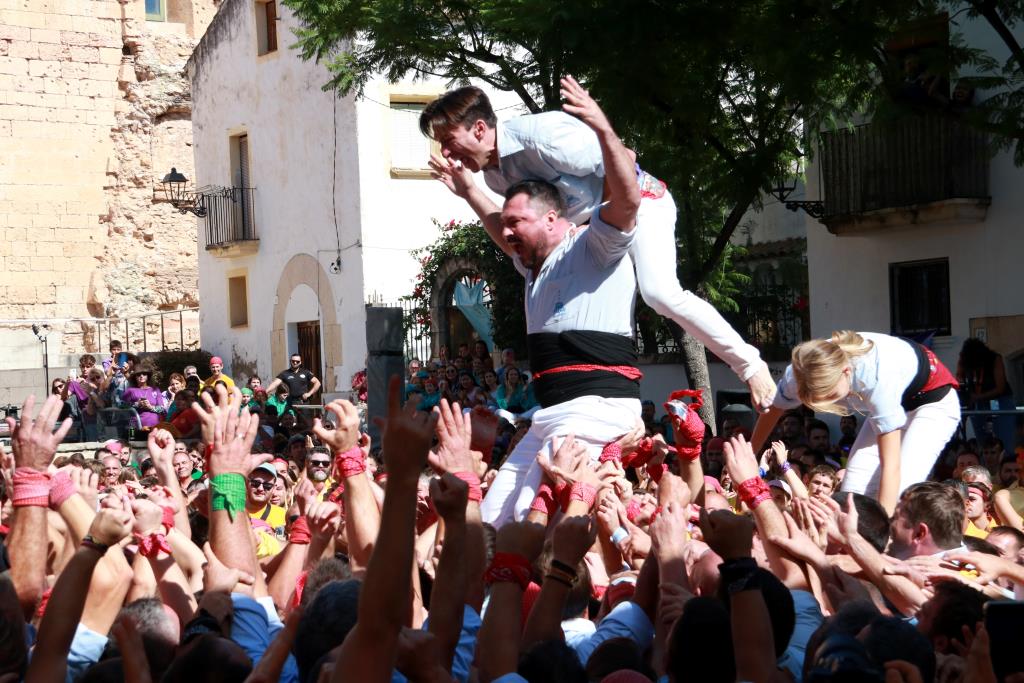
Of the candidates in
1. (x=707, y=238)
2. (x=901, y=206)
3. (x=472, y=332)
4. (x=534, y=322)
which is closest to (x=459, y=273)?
(x=472, y=332)

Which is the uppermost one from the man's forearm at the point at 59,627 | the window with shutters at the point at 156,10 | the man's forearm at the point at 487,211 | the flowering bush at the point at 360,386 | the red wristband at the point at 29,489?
the window with shutters at the point at 156,10

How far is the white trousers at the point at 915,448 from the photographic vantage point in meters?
6.34

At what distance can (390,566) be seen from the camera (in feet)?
9.14

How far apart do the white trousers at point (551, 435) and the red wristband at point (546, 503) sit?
0.12m

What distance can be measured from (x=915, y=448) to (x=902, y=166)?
10898mm

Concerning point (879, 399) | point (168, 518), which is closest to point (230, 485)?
point (168, 518)

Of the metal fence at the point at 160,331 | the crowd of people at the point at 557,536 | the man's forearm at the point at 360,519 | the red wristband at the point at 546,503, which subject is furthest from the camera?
the metal fence at the point at 160,331

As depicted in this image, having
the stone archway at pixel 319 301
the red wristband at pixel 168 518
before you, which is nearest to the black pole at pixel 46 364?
the stone archway at pixel 319 301

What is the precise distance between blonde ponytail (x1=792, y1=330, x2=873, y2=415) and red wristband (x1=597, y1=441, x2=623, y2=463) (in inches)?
37.2

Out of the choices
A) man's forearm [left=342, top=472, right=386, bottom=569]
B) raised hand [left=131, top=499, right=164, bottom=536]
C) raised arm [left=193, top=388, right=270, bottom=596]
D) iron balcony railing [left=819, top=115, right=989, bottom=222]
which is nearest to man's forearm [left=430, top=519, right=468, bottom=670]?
man's forearm [left=342, top=472, right=386, bottom=569]

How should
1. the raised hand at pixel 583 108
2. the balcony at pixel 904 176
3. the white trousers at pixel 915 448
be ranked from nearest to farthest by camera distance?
1. the raised hand at pixel 583 108
2. the white trousers at pixel 915 448
3. the balcony at pixel 904 176

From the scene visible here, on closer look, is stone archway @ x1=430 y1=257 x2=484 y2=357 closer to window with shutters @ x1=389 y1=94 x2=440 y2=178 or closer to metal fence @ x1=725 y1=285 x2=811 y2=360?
window with shutters @ x1=389 y1=94 x2=440 y2=178

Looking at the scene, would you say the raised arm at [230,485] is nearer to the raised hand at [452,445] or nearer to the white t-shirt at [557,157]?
the raised hand at [452,445]

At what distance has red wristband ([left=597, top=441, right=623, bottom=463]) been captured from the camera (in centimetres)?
542
